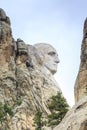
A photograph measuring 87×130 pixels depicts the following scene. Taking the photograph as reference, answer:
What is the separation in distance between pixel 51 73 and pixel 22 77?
711 inches

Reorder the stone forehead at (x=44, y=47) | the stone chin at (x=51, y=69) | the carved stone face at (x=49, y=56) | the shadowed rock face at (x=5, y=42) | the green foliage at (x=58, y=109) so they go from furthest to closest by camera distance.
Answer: the stone forehead at (x=44, y=47) < the carved stone face at (x=49, y=56) < the stone chin at (x=51, y=69) < the shadowed rock face at (x=5, y=42) < the green foliage at (x=58, y=109)

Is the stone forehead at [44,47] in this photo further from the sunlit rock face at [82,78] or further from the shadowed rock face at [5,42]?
the sunlit rock face at [82,78]

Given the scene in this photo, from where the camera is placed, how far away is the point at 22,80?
116 meters

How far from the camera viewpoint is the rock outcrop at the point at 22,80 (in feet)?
328

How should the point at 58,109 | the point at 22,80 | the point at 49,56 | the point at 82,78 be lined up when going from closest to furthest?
the point at 82,78
the point at 58,109
the point at 22,80
the point at 49,56

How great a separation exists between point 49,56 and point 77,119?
108979 millimetres

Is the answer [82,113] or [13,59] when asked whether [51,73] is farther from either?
[82,113]

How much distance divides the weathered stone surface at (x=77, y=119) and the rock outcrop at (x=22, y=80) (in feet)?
195

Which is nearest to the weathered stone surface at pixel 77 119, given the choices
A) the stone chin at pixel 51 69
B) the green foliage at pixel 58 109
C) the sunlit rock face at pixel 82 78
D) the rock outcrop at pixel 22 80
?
the sunlit rock face at pixel 82 78

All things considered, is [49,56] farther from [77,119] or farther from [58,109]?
[77,119]

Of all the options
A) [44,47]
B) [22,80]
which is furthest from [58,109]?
[44,47]

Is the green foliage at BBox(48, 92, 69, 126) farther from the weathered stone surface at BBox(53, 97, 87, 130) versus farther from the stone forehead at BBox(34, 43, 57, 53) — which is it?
the stone forehead at BBox(34, 43, 57, 53)

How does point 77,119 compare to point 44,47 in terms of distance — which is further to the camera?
point 44,47

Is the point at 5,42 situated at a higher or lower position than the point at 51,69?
higher
